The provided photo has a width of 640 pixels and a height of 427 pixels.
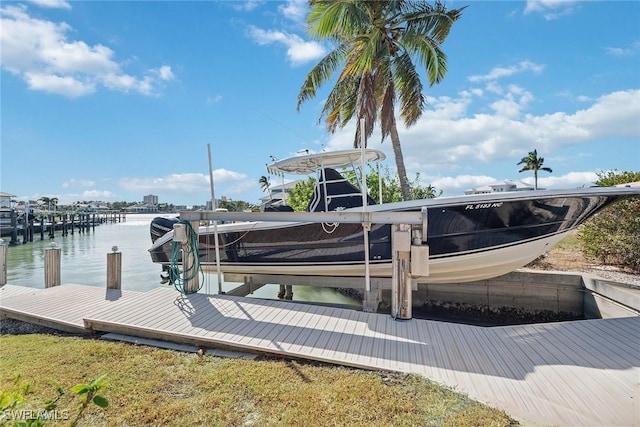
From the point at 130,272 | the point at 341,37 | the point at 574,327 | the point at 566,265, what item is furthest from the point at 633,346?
the point at 130,272

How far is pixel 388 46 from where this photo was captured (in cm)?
931

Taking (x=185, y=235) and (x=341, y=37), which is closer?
(x=185, y=235)

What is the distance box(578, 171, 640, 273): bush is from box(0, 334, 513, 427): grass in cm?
700

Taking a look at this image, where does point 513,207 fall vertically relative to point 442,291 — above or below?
above

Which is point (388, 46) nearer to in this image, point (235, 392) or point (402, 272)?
point (402, 272)

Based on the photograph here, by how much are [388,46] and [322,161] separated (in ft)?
16.0

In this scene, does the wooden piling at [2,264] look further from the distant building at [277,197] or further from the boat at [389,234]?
the distant building at [277,197]

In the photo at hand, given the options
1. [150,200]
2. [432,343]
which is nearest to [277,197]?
[432,343]

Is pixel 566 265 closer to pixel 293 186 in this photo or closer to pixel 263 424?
pixel 263 424

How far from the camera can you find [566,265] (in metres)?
7.91

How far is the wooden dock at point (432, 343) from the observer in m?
2.72

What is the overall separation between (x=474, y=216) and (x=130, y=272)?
485 inches

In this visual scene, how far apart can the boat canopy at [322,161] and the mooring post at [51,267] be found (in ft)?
14.6

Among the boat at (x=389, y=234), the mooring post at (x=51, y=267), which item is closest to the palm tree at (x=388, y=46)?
the boat at (x=389, y=234)
